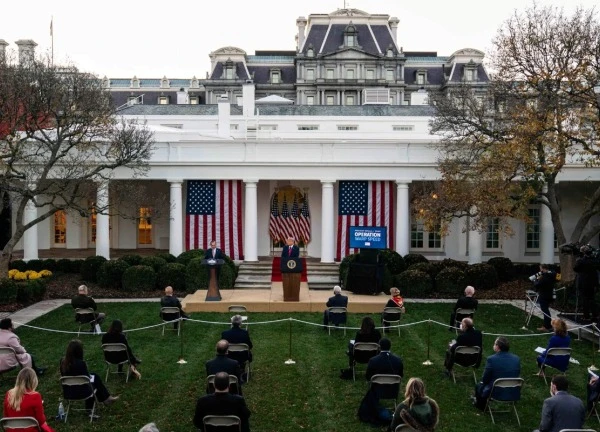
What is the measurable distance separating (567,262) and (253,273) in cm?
1296

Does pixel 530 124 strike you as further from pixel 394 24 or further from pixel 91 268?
pixel 394 24

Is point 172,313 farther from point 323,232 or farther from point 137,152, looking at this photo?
point 323,232

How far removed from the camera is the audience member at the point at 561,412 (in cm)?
905

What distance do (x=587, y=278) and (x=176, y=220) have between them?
18.1 m

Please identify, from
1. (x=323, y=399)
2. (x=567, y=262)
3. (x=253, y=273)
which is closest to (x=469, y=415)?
(x=323, y=399)

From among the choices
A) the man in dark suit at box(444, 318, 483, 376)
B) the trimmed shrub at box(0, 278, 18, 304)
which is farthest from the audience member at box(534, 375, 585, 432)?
the trimmed shrub at box(0, 278, 18, 304)

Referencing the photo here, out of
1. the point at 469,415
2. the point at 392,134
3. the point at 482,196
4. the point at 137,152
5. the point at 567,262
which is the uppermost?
the point at 392,134

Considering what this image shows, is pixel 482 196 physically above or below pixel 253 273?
above

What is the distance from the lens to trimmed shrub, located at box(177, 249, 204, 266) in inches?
1093

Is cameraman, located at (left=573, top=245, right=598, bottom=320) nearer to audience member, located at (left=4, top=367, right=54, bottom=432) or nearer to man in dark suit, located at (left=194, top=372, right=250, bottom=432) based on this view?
man in dark suit, located at (left=194, top=372, right=250, bottom=432)

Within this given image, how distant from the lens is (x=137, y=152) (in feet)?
85.8

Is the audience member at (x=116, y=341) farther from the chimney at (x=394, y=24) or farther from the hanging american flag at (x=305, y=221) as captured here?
the chimney at (x=394, y=24)

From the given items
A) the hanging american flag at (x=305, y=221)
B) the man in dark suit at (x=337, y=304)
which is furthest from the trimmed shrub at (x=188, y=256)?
the man in dark suit at (x=337, y=304)

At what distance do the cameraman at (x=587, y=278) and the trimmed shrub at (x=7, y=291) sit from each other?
1850 centimetres
